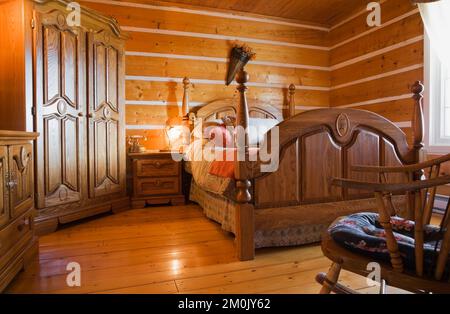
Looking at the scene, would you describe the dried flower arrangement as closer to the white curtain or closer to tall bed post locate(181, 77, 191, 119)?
tall bed post locate(181, 77, 191, 119)


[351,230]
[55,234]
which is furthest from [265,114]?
[351,230]

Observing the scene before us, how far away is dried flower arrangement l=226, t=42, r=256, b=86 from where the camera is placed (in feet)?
13.5

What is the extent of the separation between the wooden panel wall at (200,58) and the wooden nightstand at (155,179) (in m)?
0.49

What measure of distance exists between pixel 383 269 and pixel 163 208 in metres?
2.83

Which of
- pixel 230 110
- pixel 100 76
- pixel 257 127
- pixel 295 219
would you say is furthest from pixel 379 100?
pixel 100 76

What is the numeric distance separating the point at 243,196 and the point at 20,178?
1382 millimetres

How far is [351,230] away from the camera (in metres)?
1.12

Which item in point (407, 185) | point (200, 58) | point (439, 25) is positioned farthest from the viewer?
point (200, 58)

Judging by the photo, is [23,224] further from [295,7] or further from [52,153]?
[295,7]

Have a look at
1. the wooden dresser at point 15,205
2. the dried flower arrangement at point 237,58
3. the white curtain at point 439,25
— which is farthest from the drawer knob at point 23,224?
the white curtain at point 439,25

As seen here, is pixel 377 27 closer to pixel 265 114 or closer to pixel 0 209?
pixel 265 114

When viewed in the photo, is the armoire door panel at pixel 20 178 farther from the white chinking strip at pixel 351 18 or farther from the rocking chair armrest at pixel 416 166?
the white chinking strip at pixel 351 18

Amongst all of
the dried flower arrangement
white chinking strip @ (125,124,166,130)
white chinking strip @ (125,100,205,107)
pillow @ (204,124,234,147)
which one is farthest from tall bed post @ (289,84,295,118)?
white chinking strip @ (125,124,166,130)

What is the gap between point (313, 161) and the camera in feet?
6.86
